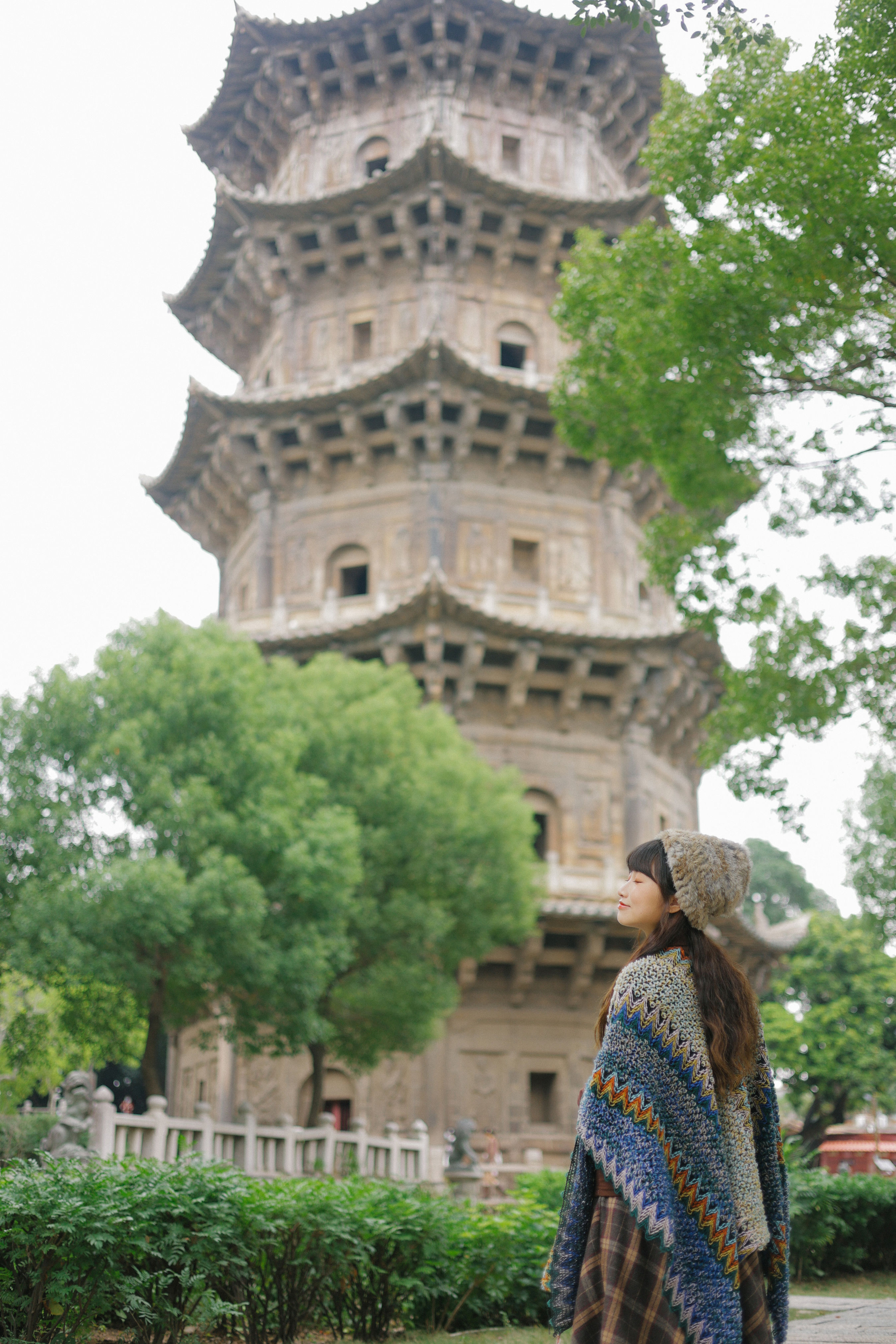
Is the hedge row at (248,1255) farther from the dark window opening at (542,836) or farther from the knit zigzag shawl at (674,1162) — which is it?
the dark window opening at (542,836)

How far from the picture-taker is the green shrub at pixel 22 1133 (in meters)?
15.8

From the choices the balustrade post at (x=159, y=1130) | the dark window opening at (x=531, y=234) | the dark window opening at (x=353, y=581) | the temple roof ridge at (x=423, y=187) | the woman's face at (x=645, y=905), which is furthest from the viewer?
the dark window opening at (x=531, y=234)

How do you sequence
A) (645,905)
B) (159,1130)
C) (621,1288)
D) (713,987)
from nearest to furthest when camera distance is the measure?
(621,1288), (713,987), (645,905), (159,1130)

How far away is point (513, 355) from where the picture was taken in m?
26.2

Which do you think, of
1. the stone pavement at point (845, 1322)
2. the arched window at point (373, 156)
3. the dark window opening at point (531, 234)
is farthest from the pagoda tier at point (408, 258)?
the stone pavement at point (845, 1322)

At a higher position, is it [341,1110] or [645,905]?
[645,905]

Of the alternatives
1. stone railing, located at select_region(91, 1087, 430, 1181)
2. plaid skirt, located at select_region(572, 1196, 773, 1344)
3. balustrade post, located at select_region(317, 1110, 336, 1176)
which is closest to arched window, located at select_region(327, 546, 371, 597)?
stone railing, located at select_region(91, 1087, 430, 1181)

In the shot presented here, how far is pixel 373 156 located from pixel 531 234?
3.96 meters

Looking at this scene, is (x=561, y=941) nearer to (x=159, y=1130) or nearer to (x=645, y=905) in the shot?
(x=159, y=1130)

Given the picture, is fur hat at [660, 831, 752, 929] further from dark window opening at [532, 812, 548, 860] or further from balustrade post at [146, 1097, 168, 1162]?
dark window opening at [532, 812, 548, 860]

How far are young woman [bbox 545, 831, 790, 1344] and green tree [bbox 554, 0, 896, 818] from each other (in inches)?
266

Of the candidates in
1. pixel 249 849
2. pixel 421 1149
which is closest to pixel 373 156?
pixel 249 849

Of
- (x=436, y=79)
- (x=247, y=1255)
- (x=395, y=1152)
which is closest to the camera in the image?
(x=247, y=1255)

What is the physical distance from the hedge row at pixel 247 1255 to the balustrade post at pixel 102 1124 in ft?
14.3
